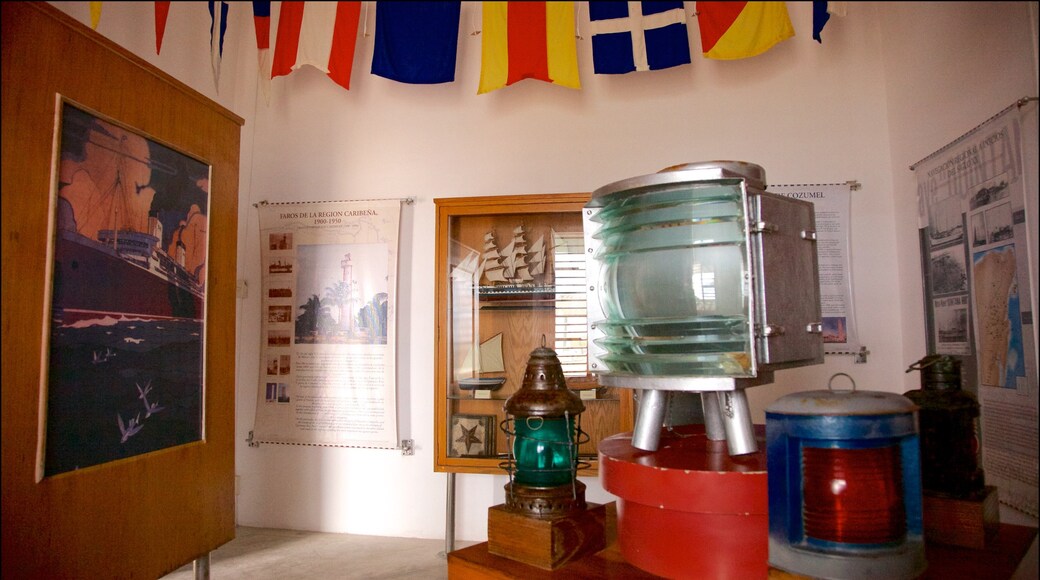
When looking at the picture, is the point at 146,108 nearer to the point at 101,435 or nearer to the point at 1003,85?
the point at 101,435

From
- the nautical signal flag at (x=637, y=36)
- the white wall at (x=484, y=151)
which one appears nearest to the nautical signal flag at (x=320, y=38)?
the white wall at (x=484, y=151)

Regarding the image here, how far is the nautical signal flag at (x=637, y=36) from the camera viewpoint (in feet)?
8.39

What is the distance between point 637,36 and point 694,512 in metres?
2.11

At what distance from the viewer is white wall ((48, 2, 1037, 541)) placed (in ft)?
8.25

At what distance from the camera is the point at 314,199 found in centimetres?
303

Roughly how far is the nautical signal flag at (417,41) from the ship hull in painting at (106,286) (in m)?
1.44

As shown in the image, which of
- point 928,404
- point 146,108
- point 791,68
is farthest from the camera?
point 791,68

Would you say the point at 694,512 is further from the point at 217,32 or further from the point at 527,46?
the point at 217,32

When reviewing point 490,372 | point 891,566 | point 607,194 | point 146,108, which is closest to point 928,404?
point 891,566

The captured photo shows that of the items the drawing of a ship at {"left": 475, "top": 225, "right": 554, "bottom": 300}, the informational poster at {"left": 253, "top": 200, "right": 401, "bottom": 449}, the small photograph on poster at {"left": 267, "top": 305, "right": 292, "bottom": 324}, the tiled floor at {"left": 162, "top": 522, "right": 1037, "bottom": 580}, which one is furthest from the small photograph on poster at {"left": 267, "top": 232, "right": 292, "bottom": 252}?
the tiled floor at {"left": 162, "top": 522, "right": 1037, "bottom": 580}

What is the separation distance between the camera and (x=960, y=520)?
117 centimetres

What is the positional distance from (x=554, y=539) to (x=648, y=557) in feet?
0.60

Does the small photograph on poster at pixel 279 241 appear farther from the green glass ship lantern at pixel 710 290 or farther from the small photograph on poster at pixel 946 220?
the small photograph on poster at pixel 946 220

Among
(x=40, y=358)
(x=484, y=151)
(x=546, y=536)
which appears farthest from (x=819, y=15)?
(x=40, y=358)
